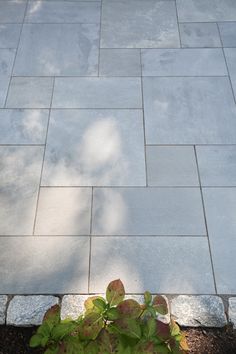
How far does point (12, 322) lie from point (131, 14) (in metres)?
2.95

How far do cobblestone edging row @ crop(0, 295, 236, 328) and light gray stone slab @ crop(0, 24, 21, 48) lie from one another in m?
2.28

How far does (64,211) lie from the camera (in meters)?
2.51

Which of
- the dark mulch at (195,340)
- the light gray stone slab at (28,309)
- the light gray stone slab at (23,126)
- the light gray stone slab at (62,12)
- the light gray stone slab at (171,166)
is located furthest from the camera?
the light gray stone slab at (62,12)

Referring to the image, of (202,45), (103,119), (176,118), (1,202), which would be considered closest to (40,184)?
(1,202)

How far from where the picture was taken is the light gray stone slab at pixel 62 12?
380 centimetres

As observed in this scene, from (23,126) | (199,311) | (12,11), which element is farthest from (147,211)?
(12,11)

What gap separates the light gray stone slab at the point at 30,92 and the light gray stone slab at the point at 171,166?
3.03 ft

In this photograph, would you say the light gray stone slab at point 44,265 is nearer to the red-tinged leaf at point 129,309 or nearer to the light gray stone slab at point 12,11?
the red-tinged leaf at point 129,309

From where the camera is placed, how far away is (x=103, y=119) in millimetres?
3010

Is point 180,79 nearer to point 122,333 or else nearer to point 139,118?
point 139,118

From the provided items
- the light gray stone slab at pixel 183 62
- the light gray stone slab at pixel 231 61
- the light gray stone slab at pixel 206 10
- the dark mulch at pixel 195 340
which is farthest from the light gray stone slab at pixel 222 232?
the light gray stone slab at pixel 206 10

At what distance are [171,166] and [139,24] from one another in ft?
5.45

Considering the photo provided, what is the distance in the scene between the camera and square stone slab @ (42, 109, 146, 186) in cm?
268

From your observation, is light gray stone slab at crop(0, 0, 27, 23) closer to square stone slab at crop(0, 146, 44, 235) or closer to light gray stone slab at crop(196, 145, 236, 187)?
square stone slab at crop(0, 146, 44, 235)
